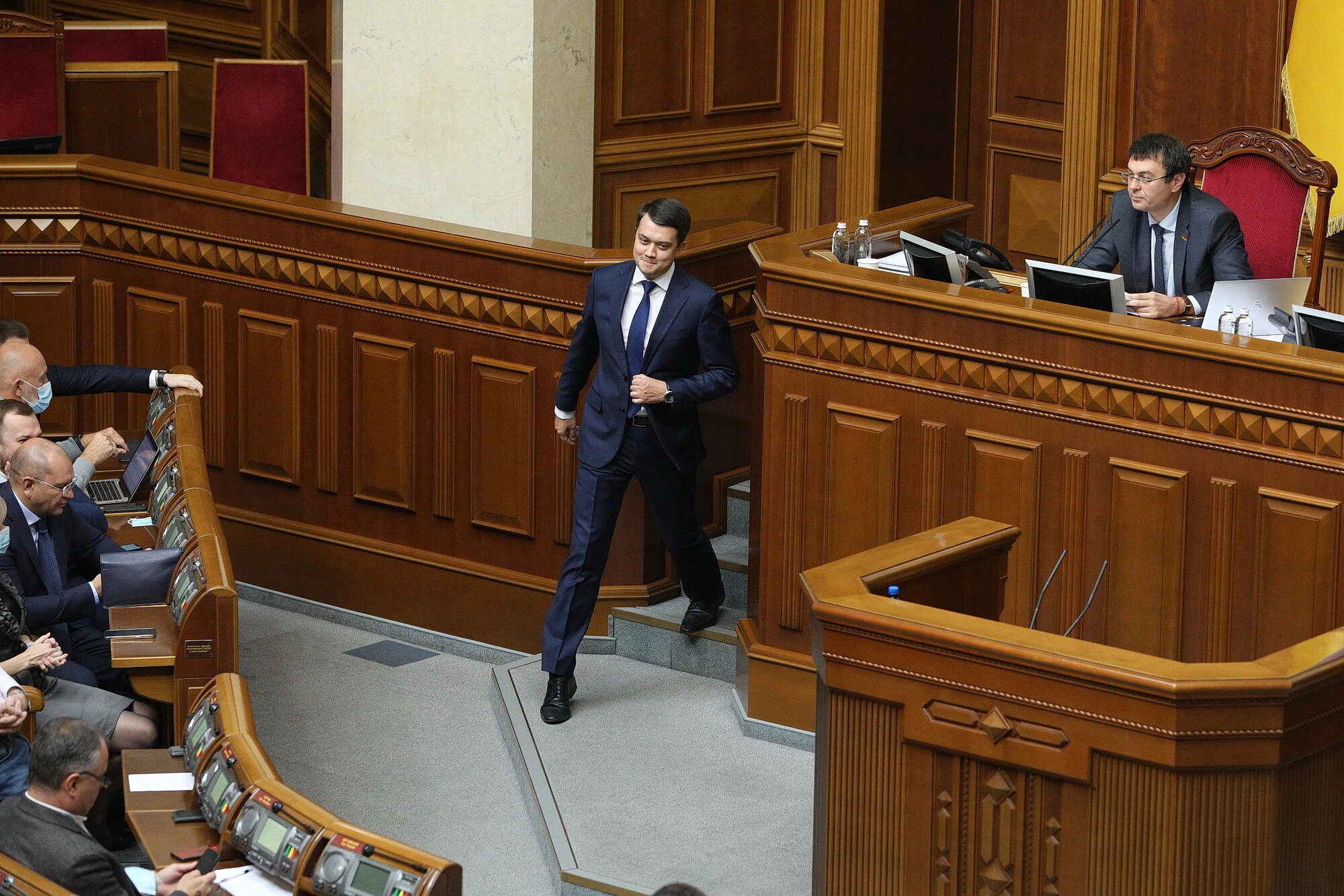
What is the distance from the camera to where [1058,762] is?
10.2 ft

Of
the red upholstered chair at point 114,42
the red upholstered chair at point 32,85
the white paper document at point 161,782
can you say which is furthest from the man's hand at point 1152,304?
the red upholstered chair at point 114,42

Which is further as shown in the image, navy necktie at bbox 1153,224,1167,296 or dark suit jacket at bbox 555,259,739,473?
navy necktie at bbox 1153,224,1167,296

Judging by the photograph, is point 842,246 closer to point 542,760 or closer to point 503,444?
point 503,444

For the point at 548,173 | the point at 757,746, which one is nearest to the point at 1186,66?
the point at 548,173

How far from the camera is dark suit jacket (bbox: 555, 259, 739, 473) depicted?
5.22 metres

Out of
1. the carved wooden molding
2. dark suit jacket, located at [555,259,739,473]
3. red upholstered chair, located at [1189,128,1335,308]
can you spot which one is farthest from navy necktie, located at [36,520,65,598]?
red upholstered chair, located at [1189,128,1335,308]

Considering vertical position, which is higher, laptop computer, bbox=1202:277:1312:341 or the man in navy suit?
laptop computer, bbox=1202:277:1312:341

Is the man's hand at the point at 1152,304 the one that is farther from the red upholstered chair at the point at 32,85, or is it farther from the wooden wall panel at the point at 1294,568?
the red upholstered chair at the point at 32,85

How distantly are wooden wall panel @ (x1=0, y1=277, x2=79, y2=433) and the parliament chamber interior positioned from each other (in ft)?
0.06

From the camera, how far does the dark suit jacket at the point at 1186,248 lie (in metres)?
5.27

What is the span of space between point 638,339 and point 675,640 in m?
1.06

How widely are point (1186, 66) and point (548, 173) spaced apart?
99.1 inches

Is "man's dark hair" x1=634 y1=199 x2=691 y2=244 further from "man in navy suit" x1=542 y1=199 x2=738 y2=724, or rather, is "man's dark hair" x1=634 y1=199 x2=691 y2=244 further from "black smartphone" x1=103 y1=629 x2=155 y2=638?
"black smartphone" x1=103 y1=629 x2=155 y2=638

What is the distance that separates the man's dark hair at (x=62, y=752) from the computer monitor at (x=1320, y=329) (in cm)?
291
